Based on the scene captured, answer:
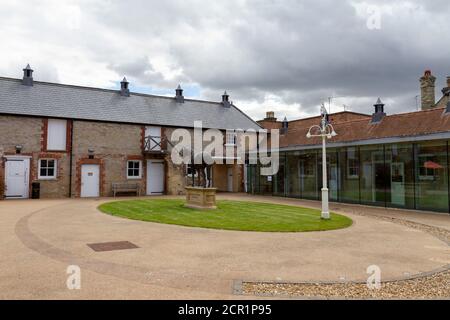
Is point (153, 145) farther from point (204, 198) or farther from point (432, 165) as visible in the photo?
point (432, 165)

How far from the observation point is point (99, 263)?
691 centimetres

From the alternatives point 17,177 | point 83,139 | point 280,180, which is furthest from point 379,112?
point 17,177

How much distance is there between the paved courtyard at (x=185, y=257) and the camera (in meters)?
5.52

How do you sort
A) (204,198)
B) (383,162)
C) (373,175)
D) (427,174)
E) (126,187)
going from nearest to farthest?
1. (204,198)
2. (427,174)
3. (383,162)
4. (373,175)
5. (126,187)

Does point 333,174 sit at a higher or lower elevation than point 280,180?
higher

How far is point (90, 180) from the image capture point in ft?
76.9

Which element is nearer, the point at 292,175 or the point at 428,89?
the point at 292,175

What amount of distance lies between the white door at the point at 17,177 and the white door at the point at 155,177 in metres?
7.61

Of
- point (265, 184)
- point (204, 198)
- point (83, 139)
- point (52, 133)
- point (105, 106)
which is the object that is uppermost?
point (105, 106)

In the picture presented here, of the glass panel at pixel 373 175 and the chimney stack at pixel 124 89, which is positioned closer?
the glass panel at pixel 373 175

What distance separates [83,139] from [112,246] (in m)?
16.4

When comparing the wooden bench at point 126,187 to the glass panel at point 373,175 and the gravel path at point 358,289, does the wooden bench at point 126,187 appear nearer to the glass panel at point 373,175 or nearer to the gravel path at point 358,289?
the glass panel at point 373,175

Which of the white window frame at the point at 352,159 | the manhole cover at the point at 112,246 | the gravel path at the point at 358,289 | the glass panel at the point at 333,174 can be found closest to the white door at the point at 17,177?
the manhole cover at the point at 112,246
